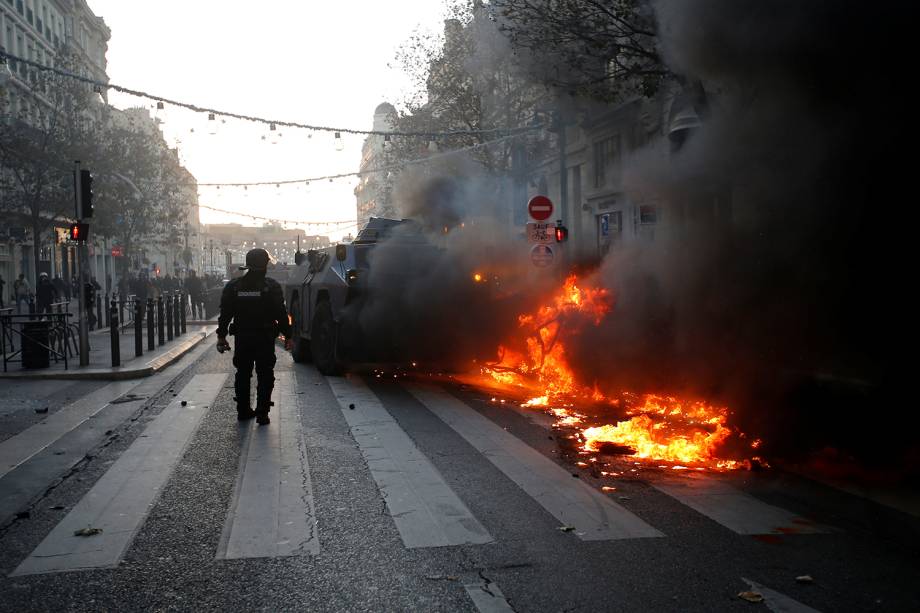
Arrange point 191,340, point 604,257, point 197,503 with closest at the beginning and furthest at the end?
1. point 197,503
2. point 604,257
3. point 191,340

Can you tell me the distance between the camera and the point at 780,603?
3455mm

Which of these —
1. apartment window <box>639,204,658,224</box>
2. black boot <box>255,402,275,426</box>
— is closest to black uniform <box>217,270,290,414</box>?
black boot <box>255,402,275,426</box>

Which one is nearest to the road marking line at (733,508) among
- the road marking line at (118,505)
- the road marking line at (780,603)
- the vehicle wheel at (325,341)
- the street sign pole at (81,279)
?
the road marking line at (780,603)

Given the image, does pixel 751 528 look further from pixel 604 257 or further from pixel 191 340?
pixel 191 340

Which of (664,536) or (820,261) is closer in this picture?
(664,536)

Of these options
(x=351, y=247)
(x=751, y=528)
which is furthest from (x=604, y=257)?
(x=751, y=528)

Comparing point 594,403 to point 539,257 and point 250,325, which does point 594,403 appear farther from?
point 250,325

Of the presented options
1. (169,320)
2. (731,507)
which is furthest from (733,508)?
(169,320)

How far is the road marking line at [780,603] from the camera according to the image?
3391 mm

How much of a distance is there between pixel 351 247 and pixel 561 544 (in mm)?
7537

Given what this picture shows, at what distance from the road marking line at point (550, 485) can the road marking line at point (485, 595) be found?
0.80 metres

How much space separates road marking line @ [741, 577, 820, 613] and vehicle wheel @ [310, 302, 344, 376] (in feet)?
26.0

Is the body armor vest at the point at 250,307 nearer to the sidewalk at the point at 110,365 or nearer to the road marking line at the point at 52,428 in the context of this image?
the road marking line at the point at 52,428

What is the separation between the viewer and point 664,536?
171 inches
